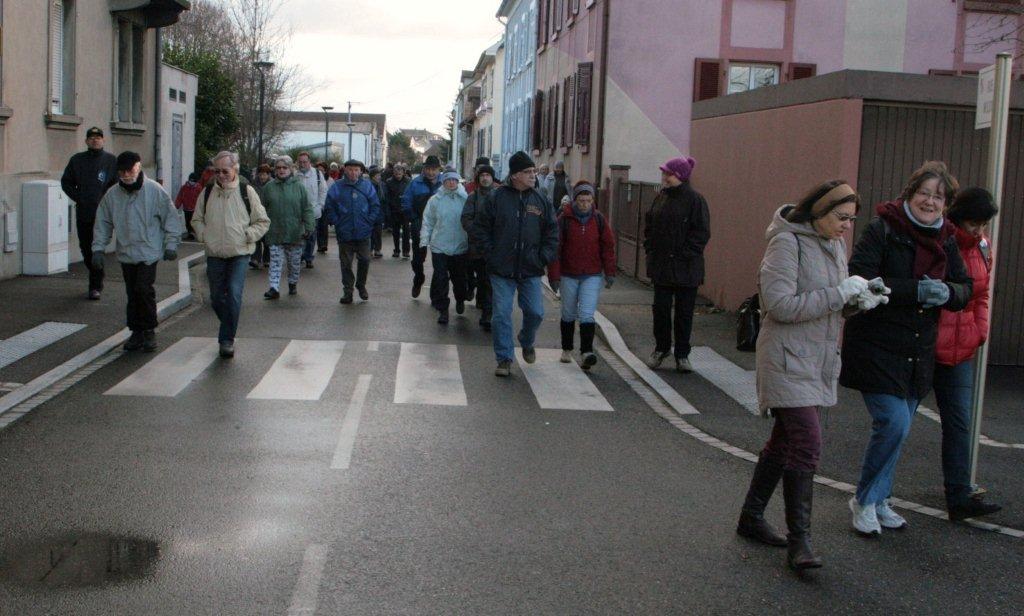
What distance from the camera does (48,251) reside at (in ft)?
51.5

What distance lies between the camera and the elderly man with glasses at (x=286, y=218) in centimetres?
1612

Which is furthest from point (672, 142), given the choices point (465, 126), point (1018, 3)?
point (465, 126)

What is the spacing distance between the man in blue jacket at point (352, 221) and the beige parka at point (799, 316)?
10.3 m

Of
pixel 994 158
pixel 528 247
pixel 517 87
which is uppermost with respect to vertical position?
pixel 517 87

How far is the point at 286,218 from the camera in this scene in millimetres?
16141

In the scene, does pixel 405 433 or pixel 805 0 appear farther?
pixel 805 0

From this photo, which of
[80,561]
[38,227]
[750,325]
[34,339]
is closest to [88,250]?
[38,227]

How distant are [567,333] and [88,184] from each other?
19.8 feet

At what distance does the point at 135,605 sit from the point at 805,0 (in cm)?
2445

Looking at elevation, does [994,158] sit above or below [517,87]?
below

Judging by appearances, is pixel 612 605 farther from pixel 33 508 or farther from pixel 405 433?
pixel 405 433

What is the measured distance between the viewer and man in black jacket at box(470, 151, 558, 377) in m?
10.8

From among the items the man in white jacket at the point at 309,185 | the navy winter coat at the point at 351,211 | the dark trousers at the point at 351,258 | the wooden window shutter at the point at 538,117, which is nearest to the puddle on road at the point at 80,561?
the dark trousers at the point at 351,258

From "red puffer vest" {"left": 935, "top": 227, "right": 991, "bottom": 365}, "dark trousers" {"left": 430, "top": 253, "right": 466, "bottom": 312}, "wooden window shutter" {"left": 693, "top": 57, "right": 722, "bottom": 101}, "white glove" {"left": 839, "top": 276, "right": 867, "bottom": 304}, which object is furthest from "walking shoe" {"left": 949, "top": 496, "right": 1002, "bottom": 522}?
"wooden window shutter" {"left": 693, "top": 57, "right": 722, "bottom": 101}
